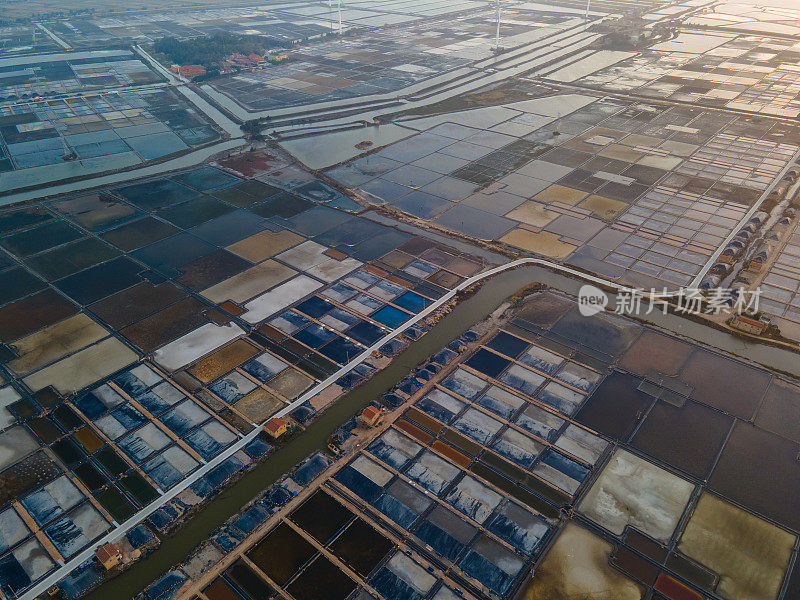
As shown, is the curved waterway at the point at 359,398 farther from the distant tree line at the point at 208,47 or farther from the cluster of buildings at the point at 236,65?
the distant tree line at the point at 208,47

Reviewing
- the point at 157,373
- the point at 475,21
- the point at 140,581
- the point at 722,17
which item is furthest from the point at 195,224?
the point at 722,17

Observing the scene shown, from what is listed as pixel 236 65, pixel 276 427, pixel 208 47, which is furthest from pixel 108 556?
pixel 208 47

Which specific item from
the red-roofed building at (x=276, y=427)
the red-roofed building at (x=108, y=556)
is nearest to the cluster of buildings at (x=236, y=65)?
the red-roofed building at (x=276, y=427)

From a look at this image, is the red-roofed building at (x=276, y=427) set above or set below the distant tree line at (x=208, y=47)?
below

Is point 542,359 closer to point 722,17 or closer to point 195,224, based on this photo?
point 195,224

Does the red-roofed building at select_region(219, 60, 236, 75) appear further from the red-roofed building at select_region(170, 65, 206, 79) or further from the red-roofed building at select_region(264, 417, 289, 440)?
the red-roofed building at select_region(264, 417, 289, 440)

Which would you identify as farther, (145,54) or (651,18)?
(651,18)

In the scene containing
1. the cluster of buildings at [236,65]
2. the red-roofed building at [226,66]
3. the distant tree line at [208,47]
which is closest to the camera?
the cluster of buildings at [236,65]
